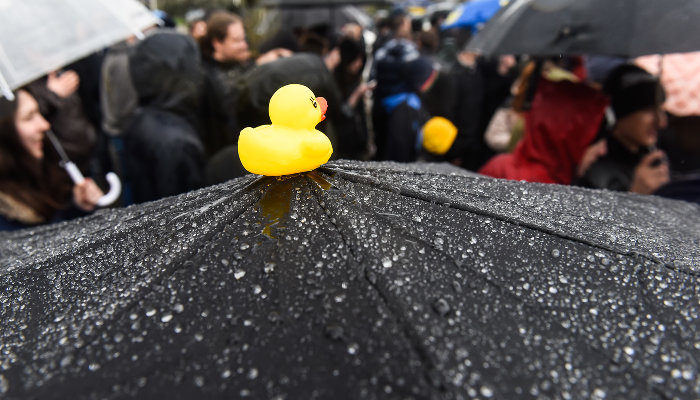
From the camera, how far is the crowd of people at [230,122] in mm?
2271

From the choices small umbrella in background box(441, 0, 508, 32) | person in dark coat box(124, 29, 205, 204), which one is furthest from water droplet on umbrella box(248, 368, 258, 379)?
small umbrella in background box(441, 0, 508, 32)

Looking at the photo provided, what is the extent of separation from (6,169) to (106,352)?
2.07m

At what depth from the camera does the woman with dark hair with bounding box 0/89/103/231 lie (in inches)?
87.9

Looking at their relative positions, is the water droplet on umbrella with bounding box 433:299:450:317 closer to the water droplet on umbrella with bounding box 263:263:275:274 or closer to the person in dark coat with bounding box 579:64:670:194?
the water droplet on umbrella with bounding box 263:263:275:274

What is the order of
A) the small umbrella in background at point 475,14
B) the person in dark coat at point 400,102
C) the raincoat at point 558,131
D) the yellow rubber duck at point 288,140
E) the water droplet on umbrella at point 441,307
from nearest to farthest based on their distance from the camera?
1. the water droplet on umbrella at point 441,307
2. the yellow rubber duck at point 288,140
3. the raincoat at point 558,131
4. the person in dark coat at point 400,102
5. the small umbrella in background at point 475,14

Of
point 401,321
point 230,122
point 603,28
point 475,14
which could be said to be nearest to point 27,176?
point 230,122

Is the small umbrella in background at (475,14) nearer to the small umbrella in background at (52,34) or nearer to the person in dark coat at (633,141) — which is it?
the person in dark coat at (633,141)

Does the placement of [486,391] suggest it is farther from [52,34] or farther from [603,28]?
[52,34]

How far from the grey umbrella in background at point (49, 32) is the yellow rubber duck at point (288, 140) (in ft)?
4.87

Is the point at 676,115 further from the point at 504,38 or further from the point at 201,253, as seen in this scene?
the point at 201,253

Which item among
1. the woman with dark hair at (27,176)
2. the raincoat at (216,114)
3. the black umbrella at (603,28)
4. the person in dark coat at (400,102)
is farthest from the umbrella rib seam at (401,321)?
the raincoat at (216,114)

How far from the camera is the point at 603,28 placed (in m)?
2.15

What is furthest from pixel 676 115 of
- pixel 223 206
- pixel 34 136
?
pixel 34 136

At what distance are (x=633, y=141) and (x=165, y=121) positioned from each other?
2.65 meters
